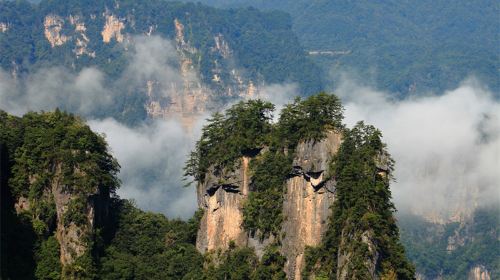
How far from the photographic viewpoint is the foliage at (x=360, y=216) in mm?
77375

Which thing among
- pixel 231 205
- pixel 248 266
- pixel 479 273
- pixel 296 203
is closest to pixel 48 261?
pixel 231 205

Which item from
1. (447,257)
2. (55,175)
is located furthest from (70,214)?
(447,257)

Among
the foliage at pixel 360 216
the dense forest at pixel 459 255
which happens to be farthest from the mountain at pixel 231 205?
the dense forest at pixel 459 255

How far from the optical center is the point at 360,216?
77750mm

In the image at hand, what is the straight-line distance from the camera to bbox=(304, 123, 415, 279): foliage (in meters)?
77.4

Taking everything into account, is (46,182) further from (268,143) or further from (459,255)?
(459,255)

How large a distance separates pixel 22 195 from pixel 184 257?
10842 mm

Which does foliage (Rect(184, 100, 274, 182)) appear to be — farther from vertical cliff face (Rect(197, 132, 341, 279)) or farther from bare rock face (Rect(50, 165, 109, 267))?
bare rock face (Rect(50, 165, 109, 267))

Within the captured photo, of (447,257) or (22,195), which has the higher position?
(447,257)

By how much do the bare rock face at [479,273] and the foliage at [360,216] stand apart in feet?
351

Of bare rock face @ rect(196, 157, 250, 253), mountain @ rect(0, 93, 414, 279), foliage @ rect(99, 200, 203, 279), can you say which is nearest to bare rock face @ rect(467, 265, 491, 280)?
foliage @ rect(99, 200, 203, 279)

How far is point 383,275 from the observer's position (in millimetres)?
78062

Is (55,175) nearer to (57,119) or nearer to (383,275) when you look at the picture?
(57,119)

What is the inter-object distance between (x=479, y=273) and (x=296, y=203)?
10859 cm
